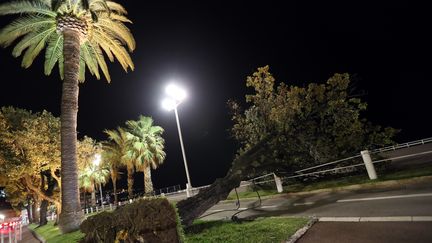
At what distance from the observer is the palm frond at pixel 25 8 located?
14.3m

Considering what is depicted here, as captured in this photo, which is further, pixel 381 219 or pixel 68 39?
pixel 68 39

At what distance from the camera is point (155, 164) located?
29.3m

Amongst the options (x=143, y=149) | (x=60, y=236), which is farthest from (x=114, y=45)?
(x=143, y=149)

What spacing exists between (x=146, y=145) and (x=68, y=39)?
16.0m

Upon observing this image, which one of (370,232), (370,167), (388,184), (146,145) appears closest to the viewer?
(370,232)

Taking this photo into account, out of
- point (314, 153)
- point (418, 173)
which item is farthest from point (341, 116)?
point (418, 173)

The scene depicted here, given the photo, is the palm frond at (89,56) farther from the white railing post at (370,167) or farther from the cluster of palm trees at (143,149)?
the white railing post at (370,167)

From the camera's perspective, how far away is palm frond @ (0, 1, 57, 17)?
563 inches

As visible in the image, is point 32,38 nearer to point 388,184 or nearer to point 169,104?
point 169,104

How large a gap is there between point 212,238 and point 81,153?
84.0ft

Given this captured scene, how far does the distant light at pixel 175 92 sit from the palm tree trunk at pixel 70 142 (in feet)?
19.5

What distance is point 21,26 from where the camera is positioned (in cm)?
1473

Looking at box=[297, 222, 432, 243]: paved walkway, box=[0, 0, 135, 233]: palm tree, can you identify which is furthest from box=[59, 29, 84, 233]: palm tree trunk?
box=[297, 222, 432, 243]: paved walkway

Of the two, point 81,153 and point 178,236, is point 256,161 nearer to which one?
point 178,236
